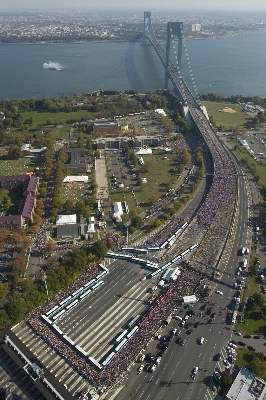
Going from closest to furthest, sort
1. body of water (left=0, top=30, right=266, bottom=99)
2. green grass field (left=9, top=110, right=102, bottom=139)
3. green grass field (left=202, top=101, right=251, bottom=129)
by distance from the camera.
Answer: green grass field (left=9, top=110, right=102, bottom=139) < green grass field (left=202, top=101, right=251, bottom=129) < body of water (left=0, top=30, right=266, bottom=99)

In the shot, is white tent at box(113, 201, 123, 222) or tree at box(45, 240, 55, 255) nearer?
tree at box(45, 240, 55, 255)

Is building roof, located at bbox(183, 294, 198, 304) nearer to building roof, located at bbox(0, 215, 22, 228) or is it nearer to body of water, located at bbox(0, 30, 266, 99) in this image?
building roof, located at bbox(0, 215, 22, 228)

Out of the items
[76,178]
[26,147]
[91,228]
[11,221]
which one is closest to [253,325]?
[91,228]

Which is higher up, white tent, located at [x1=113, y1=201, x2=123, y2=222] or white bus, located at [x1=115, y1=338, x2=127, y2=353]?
white tent, located at [x1=113, y1=201, x2=123, y2=222]

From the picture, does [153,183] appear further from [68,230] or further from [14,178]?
[14,178]

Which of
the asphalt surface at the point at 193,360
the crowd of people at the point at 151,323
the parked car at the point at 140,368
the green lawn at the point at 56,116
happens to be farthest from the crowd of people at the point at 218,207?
the green lawn at the point at 56,116

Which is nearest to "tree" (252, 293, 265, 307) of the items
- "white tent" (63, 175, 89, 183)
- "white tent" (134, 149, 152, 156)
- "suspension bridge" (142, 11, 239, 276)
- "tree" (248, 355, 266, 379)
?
"tree" (248, 355, 266, 379)

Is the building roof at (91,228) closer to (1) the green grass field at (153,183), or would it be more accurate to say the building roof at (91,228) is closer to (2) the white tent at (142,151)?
(1) the green grass field at (153,183)
